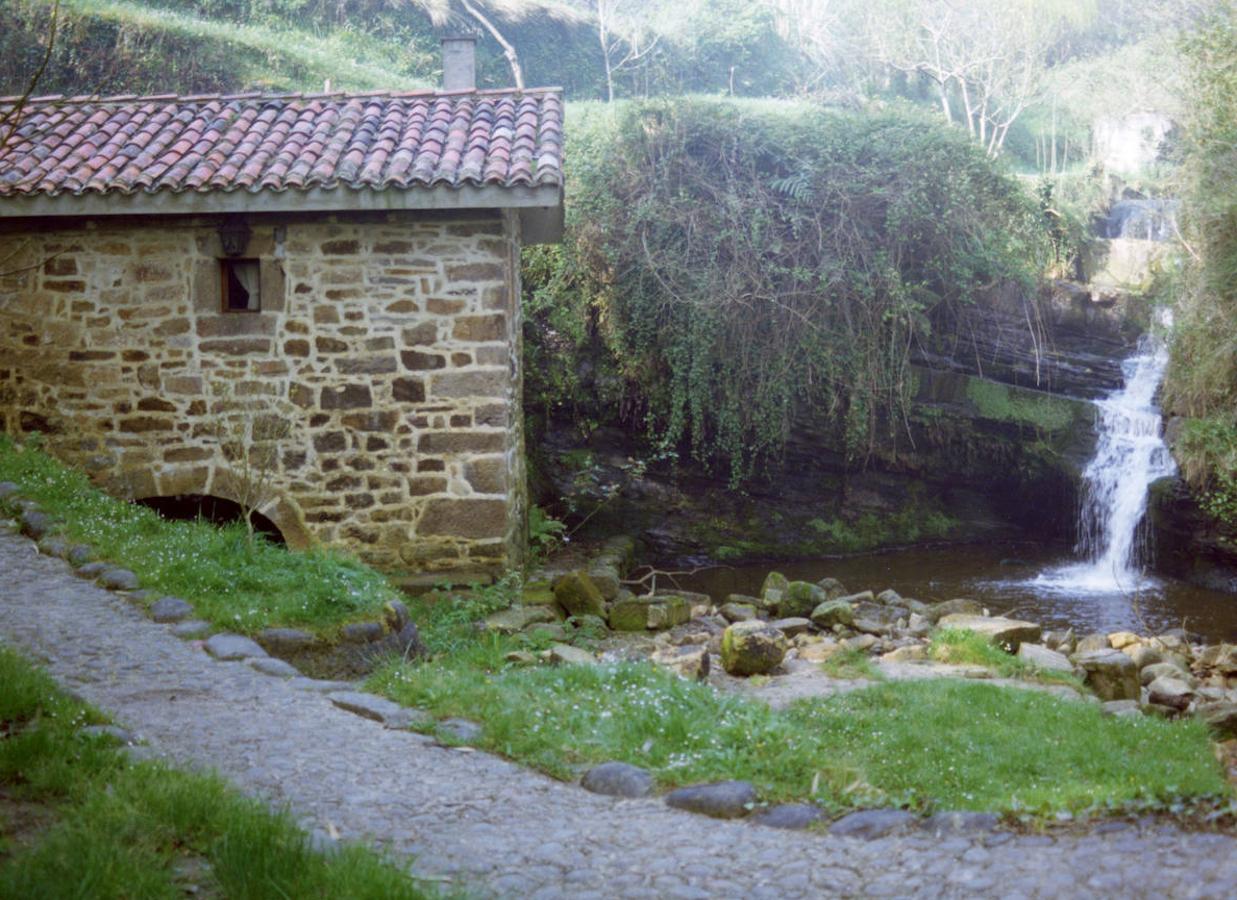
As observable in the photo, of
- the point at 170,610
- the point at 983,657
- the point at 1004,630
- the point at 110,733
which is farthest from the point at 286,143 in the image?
the point at 1004,630

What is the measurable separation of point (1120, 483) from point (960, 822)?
10.5 meters

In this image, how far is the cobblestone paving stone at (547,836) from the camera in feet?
11.8

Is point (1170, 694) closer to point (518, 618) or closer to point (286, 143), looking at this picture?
point (518, 618)

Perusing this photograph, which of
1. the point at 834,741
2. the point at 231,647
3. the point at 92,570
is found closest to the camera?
the point at 834,741

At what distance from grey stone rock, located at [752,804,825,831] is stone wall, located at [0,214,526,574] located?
521cm

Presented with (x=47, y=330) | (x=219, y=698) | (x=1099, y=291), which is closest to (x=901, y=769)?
(x=219, y=698)

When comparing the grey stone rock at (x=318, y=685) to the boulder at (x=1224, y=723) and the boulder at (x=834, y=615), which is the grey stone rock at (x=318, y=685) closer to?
the boulder at (x=1224, y=723)

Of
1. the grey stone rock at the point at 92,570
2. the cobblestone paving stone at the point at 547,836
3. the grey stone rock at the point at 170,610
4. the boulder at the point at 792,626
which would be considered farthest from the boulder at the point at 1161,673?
the grey stone rock at the point at 92,570

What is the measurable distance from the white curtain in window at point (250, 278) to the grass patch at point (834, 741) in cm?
443

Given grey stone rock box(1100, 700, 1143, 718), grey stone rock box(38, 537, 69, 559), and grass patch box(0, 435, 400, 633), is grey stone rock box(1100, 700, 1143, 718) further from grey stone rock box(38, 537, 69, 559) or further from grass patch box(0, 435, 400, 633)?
grey stone rock box(38, 537, 69, 559)

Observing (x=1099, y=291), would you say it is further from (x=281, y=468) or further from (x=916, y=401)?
(x=281, y=468)

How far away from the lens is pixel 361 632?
6.44m

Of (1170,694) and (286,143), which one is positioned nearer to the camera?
(1170,694)

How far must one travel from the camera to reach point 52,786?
3.65 meters
